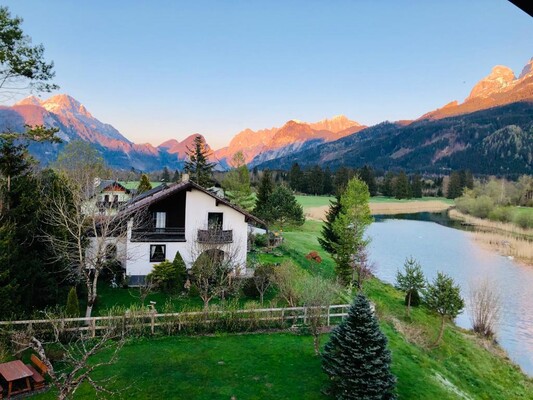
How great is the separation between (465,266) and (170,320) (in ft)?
117

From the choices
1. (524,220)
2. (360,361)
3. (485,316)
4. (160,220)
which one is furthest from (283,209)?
(360,361)

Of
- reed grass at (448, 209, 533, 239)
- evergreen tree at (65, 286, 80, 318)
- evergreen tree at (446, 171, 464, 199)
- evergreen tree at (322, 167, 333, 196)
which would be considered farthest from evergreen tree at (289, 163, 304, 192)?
evergreen tree at (65, 286, 80, 318)

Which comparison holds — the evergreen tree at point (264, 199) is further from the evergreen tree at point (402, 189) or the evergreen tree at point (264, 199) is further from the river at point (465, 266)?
the evergreen tree at point (402, 189)

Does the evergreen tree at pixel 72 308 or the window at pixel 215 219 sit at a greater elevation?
the window at pixel 215 219

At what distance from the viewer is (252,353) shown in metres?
18.2

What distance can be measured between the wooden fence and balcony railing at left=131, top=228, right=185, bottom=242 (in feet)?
31.6

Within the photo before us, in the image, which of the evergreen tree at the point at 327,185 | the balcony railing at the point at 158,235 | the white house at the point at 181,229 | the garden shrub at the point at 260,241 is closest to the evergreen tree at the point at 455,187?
the evergreen tree at the point at 327,185

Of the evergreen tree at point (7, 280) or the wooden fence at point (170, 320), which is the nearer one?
the evergreen tree at point (7, 280)

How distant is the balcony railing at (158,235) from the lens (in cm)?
2894

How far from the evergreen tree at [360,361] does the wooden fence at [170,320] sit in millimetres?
3332

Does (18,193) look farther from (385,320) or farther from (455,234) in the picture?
(455,234)

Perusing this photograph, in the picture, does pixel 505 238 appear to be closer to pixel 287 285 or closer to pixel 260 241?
pixel 260 241

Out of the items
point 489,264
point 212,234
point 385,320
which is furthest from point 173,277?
point 489,264

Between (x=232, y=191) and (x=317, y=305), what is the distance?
151 feet
